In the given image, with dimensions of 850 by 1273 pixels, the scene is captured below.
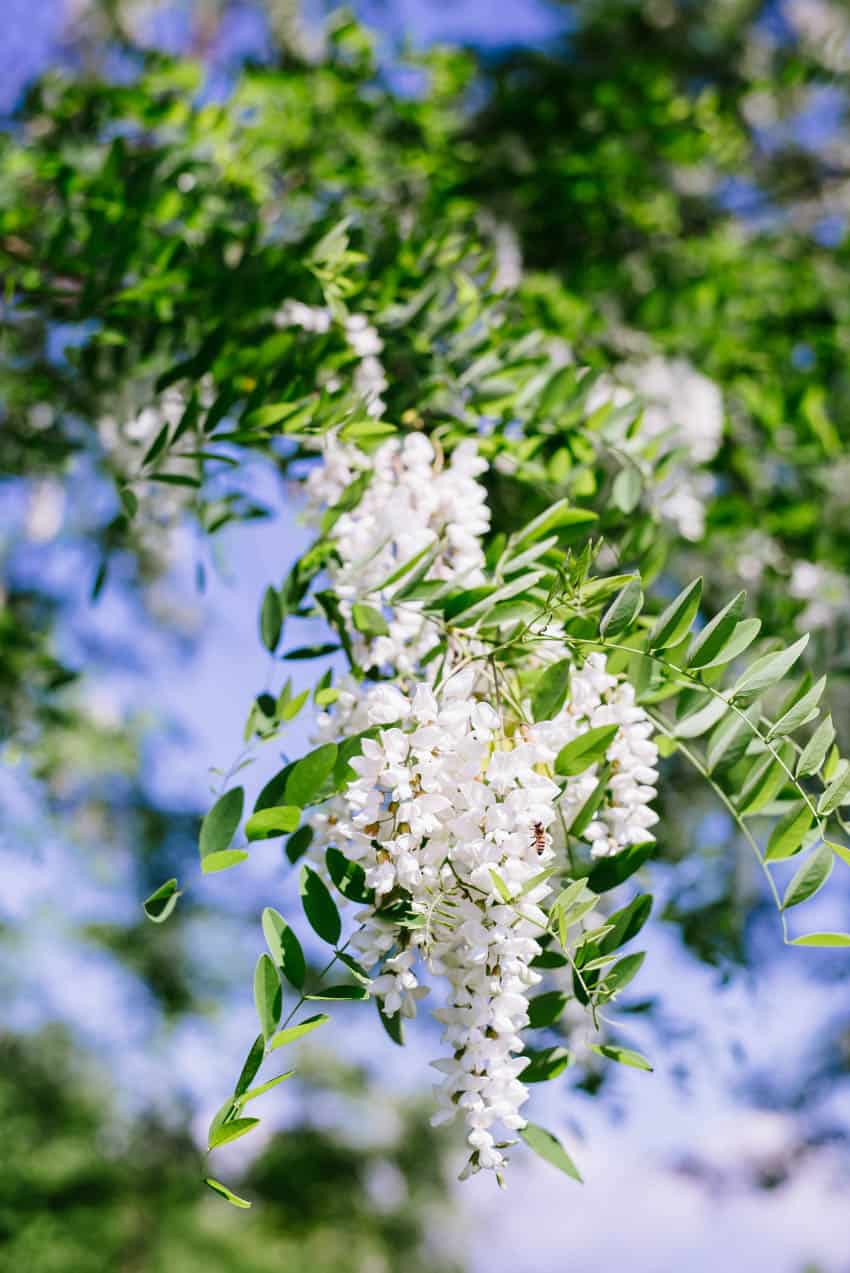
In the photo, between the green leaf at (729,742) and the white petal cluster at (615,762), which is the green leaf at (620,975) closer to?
the white petal cluster at (615,762)

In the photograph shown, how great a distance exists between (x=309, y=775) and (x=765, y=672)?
0.37m

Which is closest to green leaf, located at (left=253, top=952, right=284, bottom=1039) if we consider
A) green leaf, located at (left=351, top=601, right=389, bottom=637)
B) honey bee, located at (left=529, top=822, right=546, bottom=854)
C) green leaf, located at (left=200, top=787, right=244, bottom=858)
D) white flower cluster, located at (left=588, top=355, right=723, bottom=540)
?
green leaf, located at (left=200, top=787, right=244, bottom=858)

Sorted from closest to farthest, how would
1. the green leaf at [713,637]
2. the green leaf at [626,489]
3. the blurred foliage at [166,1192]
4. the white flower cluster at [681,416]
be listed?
the green leaf at [713,637] → the green leaf at [626,489] → the white flower cluster at [681,416] → the blurred foliage at [166,1192]

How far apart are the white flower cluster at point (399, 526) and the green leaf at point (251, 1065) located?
35 centimetres

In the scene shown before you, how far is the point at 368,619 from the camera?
0.94 metres

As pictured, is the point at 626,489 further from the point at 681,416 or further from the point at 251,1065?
the point at 681,416

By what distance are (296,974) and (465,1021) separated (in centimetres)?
13

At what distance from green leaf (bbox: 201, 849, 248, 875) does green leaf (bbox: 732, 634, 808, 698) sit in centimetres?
42

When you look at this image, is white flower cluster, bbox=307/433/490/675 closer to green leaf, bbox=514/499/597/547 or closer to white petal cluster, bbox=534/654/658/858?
green leaf, bbox=514/499/597/547

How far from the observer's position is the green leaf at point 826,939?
0.72 m

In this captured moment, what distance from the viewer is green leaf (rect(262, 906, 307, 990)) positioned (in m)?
0.77

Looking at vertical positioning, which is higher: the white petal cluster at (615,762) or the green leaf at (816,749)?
the green leaf at (816,749)

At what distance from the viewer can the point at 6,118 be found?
189 centimetres

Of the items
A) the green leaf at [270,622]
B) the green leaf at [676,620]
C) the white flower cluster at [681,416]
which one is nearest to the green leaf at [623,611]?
the green leaf at [676,620]
